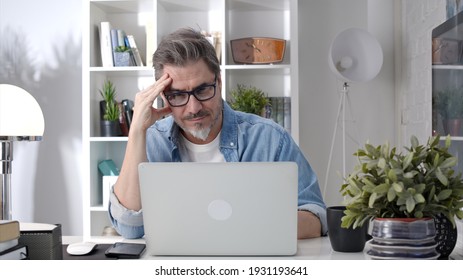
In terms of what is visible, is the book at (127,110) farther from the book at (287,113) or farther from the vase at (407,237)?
the vase at (407,237)

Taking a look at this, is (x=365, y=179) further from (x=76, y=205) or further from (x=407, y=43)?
(x=76, y=205)

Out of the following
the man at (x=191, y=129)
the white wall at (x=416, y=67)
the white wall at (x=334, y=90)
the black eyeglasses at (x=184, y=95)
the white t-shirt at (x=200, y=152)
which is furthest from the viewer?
the white wall at (x=334, y=90)

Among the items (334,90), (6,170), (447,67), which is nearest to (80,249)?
(447,67)

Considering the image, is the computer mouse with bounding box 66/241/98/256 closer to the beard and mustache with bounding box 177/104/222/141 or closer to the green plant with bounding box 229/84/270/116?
the beard and mustache with bounding box 177/104/222/141

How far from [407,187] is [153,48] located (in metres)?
2.69

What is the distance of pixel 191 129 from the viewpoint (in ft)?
7.57

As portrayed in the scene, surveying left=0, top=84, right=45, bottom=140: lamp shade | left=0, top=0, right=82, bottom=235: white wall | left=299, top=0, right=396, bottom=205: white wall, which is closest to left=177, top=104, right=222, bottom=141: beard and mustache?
left=0, top=84, right=45, bottom=140: lamp shade

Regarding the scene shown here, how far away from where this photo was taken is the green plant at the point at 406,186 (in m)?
→ 1.47

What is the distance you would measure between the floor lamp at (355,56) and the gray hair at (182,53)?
1668 millimetres

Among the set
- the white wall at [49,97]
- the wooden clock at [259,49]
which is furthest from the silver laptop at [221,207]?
the white wall at [49,97]

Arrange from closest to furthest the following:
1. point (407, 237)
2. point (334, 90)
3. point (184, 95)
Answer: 1. point (407, 237)
2. point (184, 95)
3. point (334, 90)

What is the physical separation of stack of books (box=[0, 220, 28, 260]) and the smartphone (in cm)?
21

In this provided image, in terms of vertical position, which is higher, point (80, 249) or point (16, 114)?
point (16, 114)

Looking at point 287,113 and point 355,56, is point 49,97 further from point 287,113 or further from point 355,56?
point 355,56
